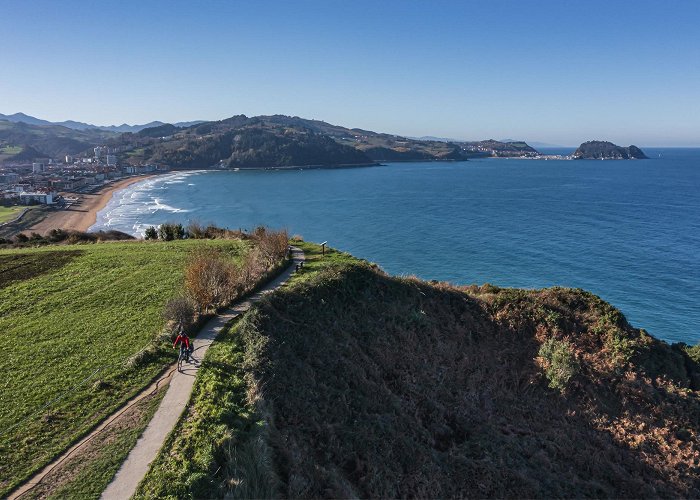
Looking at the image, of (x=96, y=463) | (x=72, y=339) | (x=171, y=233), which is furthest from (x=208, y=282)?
(x=171, y=233)

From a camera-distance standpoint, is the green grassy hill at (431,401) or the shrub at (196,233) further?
the shrub at (196,233)

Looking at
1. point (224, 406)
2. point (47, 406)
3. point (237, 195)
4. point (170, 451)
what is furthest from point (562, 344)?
point (237, 195)

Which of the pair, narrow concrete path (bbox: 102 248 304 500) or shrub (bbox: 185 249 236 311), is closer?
narrow concrete path (bbox: 102 248 304 500)

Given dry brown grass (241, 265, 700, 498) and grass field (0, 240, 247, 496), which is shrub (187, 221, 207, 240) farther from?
dry brown grass (241, 265, 700, 498)

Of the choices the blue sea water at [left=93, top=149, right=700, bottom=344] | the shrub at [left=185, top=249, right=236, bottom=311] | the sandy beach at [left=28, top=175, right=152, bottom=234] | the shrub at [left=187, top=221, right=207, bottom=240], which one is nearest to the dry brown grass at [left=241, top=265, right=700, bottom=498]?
the shrub at [left=185, top=249, right=236, bottom=311]

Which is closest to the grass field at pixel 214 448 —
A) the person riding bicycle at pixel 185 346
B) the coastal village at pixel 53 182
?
the person riding bicycle at pixel 185 346

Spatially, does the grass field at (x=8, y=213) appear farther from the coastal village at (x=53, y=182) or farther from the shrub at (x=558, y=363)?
the shrub at (x=558, y=363)

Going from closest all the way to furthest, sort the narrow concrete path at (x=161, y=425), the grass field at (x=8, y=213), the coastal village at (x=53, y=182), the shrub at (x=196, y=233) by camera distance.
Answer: the narrow concrete path at (x=161, y=425) → the shrub at (x=196, y=233) → the grass field at (x=8, y=213) → the coastal village at (x=53, y=182)
